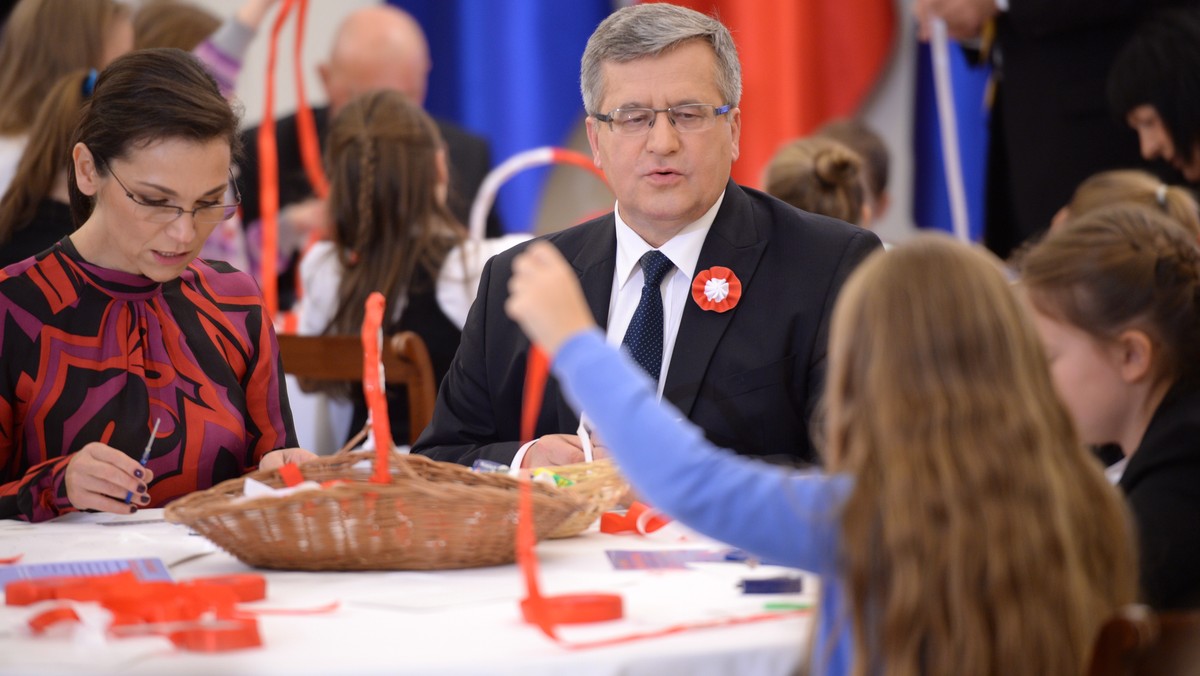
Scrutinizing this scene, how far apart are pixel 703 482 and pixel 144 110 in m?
1.35

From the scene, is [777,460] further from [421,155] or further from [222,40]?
[222,40]

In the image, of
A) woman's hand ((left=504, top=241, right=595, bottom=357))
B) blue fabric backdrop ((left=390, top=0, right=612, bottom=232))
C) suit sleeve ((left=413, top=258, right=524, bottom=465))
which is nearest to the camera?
woman's hand ((left=504, top=241, right=595, bottom=357))

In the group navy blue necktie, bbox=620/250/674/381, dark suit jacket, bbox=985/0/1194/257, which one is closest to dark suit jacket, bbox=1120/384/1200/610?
navy blue necktie, bbox=620/250/674/381

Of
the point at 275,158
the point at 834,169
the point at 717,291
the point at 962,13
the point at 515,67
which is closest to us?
the point at 717,291

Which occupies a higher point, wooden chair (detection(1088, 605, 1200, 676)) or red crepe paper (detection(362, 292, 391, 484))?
red crepe paper (detection(362, 292, 391, 484))

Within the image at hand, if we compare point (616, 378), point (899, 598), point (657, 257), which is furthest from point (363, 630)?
point (657, 257)

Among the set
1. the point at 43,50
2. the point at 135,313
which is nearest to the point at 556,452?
the point at 135,313

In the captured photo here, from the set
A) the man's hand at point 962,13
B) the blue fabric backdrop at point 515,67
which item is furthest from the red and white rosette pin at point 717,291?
the blue fabric backdrop at point 515,67

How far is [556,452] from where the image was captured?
2148mm

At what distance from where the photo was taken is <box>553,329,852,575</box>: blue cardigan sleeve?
1392 millimetres

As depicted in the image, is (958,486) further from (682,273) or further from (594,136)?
(594,136)

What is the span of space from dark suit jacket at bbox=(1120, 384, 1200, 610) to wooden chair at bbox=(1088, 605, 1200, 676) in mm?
482

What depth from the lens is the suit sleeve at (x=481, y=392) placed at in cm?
248

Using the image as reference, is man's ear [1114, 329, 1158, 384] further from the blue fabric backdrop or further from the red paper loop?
the blue fabric backdrop
